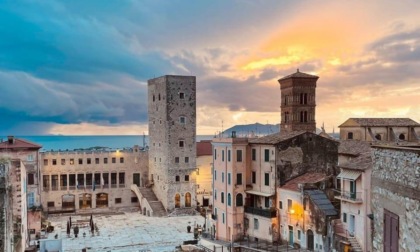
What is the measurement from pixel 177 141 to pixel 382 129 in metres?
31.5

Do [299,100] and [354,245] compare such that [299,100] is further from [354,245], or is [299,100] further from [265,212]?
[354,245]

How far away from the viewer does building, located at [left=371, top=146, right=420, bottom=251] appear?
9578 millimetres

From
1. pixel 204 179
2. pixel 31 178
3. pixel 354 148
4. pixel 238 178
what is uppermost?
pixel 354 148

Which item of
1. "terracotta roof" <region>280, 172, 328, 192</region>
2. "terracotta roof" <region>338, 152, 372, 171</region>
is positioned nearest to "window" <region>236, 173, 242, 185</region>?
Result: "terracotta roof" <region>280, 172, 328, 192</region>

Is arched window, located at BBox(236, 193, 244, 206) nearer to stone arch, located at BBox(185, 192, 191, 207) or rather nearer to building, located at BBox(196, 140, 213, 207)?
stone arch, located at BBox(185, 192, 191, 207)

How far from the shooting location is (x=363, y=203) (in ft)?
110

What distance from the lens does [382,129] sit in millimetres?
64562

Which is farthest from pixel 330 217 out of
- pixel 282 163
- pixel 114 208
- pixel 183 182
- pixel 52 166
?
pixel 52 166

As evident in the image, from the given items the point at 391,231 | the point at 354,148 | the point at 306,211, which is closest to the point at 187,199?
the point at 354,148

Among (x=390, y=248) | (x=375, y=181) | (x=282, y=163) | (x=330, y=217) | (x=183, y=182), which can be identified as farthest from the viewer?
(x=183, y=182)

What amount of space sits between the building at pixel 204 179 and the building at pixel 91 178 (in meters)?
10.3

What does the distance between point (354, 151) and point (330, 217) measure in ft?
39.9

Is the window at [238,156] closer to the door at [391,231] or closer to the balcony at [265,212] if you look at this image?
the balcony at [265,212]

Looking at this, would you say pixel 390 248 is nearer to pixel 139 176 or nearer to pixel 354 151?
pixel 354 151
